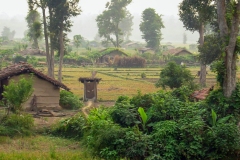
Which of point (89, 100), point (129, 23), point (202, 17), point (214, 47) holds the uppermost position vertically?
point (129, 23)

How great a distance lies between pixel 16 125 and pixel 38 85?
6.79 metres

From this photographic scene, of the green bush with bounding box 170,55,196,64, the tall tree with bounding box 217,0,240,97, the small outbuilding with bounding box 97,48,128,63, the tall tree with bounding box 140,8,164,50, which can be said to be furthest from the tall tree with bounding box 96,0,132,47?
the tall tree with bounding box 217,0,240,97

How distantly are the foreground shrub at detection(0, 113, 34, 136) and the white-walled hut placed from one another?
19.7 ft

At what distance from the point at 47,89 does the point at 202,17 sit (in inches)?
412

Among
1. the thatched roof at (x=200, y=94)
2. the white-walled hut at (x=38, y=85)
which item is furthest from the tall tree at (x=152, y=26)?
the thatched roof at (x=200, y=94)

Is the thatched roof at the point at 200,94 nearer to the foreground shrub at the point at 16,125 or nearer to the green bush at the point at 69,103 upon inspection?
the foreground shrub at the point at 16,125

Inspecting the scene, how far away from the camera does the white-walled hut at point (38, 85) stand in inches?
885

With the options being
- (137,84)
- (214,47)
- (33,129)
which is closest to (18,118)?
(33,129)

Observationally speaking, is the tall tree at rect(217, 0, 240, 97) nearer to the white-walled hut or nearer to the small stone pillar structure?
the white-walled hut

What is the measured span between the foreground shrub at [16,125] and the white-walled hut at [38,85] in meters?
5.99

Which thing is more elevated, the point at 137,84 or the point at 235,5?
the point at 235,5

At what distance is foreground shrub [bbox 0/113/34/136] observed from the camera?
51.8 feet

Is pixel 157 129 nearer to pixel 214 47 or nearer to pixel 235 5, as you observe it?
pixel 235 5

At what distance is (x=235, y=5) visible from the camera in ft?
47.9
